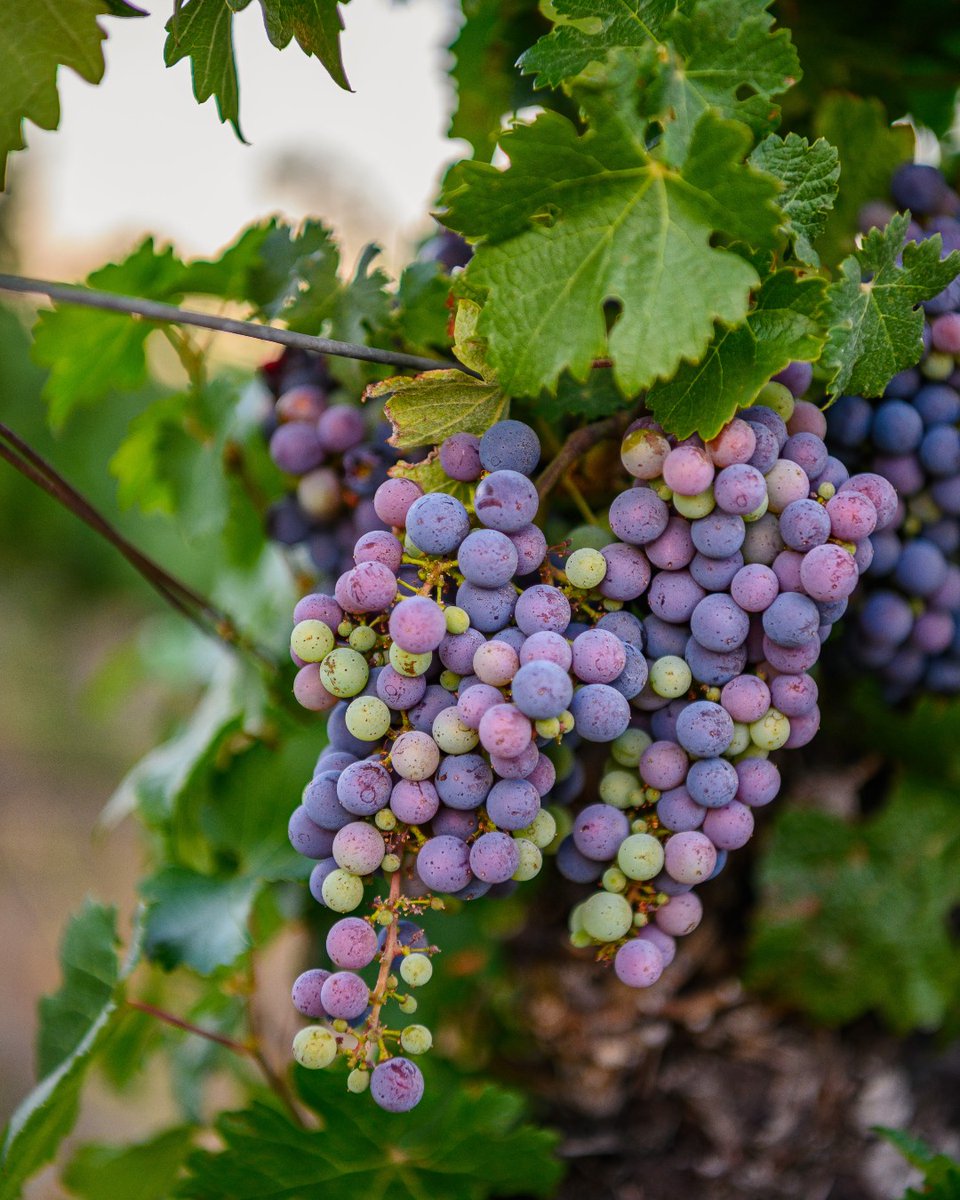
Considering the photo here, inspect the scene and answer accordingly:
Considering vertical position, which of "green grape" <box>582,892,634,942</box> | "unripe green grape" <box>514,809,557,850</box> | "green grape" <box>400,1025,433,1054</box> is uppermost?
"unripe green grape" <box>514,809,557,850</box>

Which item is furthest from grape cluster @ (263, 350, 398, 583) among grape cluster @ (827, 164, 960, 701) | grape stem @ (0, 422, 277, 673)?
grape cluster @ (827, 164, 960, 701)

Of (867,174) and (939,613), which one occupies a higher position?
(867,174)

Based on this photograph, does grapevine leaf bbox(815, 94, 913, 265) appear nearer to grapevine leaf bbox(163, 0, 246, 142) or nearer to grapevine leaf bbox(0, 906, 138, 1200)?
grapevine leaf bbox(163, 0, 246, 142)

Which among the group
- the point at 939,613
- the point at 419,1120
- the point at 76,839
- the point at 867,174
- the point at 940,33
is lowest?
the point at 76,839

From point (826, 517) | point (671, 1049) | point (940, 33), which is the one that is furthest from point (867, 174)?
point (671, 1049)

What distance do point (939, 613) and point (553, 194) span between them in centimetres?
42

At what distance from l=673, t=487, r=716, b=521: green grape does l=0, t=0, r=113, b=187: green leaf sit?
1.45 feet

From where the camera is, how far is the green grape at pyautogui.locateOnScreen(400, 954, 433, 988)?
1.46ft

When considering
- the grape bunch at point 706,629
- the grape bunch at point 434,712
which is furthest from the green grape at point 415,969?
the grape bunch at point 706,629

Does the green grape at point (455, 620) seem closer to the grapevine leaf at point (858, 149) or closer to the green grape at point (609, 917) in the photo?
the green grape at point (609, 917)

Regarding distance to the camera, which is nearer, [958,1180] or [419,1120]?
[958,1180]

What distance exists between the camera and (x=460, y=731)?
45cm

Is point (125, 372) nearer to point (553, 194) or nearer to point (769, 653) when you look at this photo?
point (553, 194)

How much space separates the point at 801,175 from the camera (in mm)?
480
